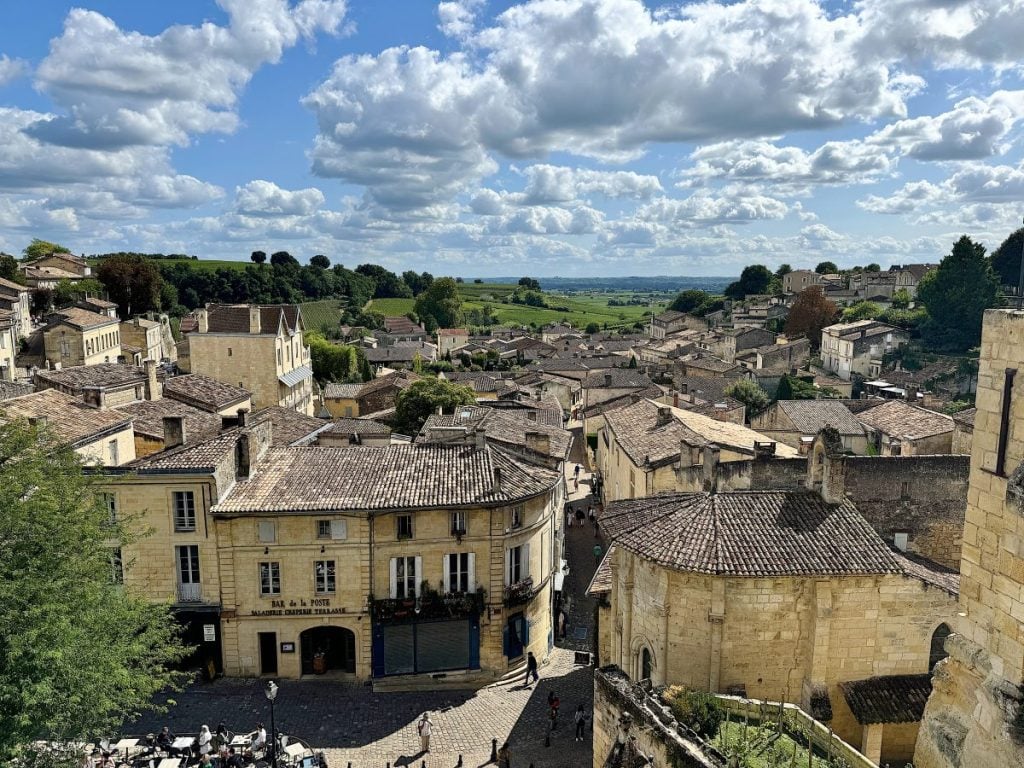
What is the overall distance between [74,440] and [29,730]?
47.9 feet

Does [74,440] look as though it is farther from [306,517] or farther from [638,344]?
[638,344]

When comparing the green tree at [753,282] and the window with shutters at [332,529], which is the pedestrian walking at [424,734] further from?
the green tree at [753,282]

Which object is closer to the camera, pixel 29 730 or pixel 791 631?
pixel 29 730

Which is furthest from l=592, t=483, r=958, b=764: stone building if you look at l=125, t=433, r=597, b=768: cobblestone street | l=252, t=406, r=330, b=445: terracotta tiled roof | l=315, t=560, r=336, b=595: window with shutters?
l=252, t=406, r=330, b=445: terracotta tiled roof

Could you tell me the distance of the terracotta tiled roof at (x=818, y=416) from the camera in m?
55.2

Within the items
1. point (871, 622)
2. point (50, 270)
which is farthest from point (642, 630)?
point (50, 270)

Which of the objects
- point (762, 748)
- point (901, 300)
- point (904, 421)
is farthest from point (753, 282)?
point (762, 748)

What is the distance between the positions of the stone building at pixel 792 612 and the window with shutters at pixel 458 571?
8.60 meters

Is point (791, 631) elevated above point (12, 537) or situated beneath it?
situated beneath

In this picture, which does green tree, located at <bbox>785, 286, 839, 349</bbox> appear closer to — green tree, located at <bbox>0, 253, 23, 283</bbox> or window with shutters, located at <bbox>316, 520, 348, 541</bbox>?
window with shutters, located at <bbox>316, 520, 348, 541</bbox>

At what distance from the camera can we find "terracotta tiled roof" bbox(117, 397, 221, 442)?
3550cm

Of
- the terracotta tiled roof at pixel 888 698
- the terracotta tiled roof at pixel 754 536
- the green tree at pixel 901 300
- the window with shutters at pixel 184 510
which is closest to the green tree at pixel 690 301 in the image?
the green tree at pixel 901 300

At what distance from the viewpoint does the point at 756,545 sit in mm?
20969

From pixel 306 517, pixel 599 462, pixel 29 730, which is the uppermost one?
pixel 306 517
